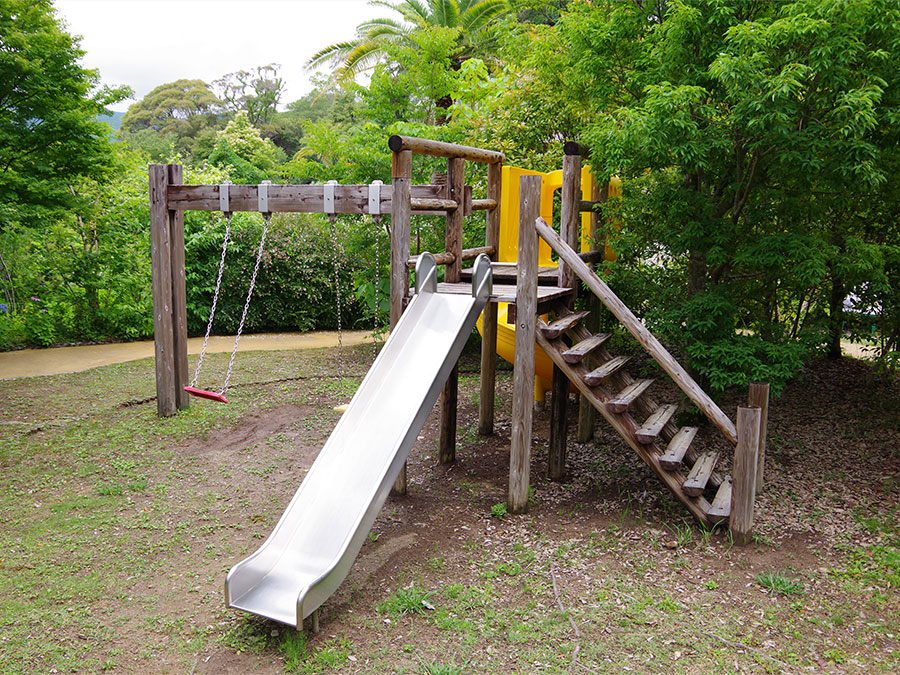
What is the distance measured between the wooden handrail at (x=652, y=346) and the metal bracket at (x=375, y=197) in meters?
1.73

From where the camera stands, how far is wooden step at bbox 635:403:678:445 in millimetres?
5012

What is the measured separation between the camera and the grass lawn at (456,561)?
3.68m

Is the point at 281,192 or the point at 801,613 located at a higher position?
the point at 281,192

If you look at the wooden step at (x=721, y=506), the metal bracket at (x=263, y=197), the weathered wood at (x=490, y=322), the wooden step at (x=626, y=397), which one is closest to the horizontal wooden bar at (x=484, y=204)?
the weathered wood at (x=490, y=322)

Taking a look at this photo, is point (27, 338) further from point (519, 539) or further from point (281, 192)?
point (519, 539)

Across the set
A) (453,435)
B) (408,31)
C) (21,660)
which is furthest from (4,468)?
(408,31)

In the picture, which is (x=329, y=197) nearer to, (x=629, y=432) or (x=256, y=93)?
(x=629, y=432)

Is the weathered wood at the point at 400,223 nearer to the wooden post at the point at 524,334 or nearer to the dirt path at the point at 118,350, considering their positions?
the wooden post at the point at 524,334

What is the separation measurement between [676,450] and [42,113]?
8.06 m

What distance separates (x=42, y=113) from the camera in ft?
28.5

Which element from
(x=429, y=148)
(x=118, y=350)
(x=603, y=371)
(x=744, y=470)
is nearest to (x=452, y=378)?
(x=603, y=371)

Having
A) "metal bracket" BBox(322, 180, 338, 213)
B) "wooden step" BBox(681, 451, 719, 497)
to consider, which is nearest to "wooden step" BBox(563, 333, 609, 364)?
"wooden step" BBox(681, 451, 719, 497)

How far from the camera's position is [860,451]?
6938 millimetres

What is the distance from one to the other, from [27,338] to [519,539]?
31.4 ft
